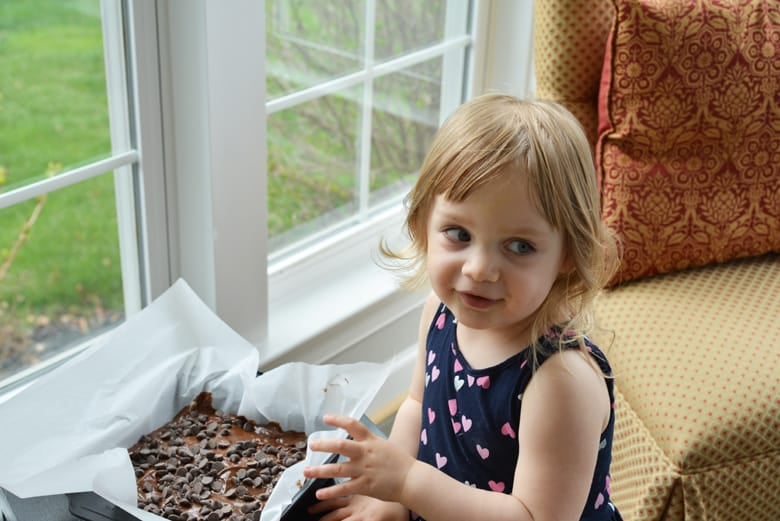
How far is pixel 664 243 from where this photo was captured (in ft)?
5.79

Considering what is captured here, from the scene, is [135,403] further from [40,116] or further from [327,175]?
[327,175]

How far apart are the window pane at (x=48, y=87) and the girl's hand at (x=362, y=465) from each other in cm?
64

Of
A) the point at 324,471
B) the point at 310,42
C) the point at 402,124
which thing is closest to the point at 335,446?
the point at 324,471

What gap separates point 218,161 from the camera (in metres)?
1.53

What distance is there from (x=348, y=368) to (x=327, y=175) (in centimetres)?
78

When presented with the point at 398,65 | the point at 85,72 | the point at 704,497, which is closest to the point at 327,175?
the point at 398,65

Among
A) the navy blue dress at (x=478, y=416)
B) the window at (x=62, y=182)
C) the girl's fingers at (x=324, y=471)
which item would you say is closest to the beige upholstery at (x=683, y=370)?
the navy blue dress at (x=478, y=416)

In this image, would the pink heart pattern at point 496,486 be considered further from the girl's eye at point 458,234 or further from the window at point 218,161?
the window at point 218,161

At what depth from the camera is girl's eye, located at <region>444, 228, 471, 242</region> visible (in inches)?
44.0

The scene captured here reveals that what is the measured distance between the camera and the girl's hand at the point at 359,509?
1188 millimetres

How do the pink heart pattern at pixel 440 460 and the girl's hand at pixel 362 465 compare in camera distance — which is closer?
the girl's hand at pixel 362 465

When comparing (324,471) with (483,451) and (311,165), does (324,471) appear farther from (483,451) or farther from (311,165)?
(311,165)

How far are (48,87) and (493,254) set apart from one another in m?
0.73

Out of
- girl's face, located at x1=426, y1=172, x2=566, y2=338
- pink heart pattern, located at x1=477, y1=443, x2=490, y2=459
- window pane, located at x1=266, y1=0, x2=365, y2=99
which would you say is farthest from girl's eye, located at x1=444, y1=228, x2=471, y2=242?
window pane, located at x1=266, y1=0, x2=365, y2=99
